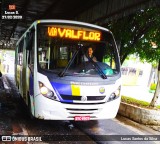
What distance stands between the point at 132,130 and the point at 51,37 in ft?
11.5

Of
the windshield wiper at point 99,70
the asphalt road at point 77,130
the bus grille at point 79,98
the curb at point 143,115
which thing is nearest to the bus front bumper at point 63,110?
the bus grille at point 79,98

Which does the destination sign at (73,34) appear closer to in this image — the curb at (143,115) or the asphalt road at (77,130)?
the asphalt road at (77,130)

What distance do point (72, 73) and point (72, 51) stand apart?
644 millimetres

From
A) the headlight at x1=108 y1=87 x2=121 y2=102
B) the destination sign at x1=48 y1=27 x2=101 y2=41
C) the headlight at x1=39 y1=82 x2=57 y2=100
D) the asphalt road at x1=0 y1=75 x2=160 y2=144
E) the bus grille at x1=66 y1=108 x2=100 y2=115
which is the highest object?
the destination sign at x1=48 y1=27 x2=101 y2=41

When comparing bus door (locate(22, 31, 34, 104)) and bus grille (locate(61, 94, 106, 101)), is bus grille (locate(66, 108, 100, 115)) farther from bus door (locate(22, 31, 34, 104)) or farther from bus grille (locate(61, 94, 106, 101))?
bus door (locate(22, 31, 34, 104))

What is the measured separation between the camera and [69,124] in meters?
7.99

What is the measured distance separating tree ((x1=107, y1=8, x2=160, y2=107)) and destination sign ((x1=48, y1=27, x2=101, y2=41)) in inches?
105

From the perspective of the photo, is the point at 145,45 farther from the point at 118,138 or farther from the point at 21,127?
the point at 21,127

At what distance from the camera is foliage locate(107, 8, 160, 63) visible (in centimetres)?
948

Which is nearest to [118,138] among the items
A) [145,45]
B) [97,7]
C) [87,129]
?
[87,129]

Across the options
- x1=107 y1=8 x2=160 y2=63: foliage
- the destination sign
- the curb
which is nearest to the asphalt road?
the curb

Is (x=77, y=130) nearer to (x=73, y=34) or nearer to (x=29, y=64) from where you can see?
(x=29, y=64)

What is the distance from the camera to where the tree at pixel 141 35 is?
30.9 ft

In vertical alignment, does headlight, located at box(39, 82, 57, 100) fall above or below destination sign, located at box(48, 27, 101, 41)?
below
